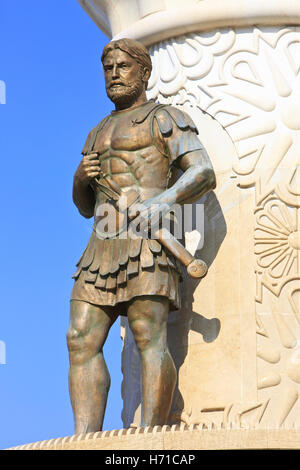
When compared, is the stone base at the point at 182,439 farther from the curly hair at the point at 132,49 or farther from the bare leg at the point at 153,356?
the curly hair at the point at 132,49

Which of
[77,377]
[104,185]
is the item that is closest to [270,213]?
[104,185]

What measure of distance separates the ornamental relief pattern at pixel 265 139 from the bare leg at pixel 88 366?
0.80 metres

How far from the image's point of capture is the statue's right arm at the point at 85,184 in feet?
37.8

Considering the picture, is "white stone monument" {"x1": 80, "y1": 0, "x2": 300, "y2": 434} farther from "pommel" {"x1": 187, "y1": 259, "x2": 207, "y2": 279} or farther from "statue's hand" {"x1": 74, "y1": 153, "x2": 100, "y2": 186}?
"statue's hand" {"x1": 74, "y1": 153, "x2": 100, "y2": 186}

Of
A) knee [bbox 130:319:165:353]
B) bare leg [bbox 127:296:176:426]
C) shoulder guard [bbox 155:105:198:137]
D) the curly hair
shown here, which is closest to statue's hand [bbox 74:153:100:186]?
shoulder guard [bbox 155:105:198:137]

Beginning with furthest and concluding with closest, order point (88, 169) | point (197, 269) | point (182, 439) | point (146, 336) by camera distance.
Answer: point (88, 169), point (146, 336), point (197, 269), point (182, 439)

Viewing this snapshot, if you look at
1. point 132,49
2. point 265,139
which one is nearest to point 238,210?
point 265,139

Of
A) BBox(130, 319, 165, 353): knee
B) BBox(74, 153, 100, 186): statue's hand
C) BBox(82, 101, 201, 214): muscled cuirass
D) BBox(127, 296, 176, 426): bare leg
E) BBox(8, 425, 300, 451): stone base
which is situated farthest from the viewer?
BBox(74, 153, 100, 186): statue's hand

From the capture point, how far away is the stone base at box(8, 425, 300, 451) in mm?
9836

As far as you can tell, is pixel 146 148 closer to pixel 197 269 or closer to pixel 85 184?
pixel 85 184

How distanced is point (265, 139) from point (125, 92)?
49.8 inches

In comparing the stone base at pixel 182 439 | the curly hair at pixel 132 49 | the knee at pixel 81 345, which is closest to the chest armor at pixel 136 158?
the curly hair at pixel 132 49

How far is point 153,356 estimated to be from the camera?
10.9 metres
